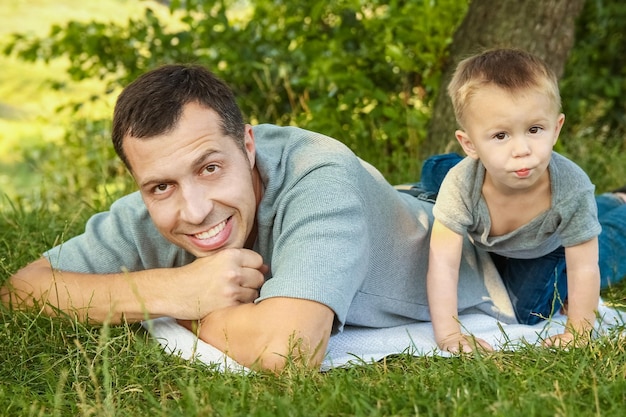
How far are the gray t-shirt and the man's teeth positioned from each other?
81 cm

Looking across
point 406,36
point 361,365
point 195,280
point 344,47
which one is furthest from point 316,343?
point 344,47

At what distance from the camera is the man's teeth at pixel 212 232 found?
290cm

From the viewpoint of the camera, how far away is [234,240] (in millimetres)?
2963

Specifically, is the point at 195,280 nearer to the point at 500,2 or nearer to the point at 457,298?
the point at 457,298

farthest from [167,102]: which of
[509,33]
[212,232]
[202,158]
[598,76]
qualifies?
[598,76]

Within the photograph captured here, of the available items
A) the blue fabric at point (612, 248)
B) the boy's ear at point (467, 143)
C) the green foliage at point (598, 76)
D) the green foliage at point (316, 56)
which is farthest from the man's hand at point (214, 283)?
the green foliage at point (598, 76)

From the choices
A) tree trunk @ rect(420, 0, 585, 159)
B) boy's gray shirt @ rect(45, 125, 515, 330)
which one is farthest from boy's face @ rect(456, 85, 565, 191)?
tree trunk @ rect(420, 0, 585, 159)

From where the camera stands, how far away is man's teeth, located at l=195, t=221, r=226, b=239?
290 cm

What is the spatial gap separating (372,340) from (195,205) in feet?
2.69

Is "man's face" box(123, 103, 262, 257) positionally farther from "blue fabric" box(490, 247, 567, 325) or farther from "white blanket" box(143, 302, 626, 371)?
"blue fabric" box(490, 247, 567, 325)

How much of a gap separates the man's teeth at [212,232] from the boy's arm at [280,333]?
30cm

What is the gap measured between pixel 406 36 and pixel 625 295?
2246 mm

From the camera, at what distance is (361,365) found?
2.76 m

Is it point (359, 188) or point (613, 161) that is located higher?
point (359, 188)
